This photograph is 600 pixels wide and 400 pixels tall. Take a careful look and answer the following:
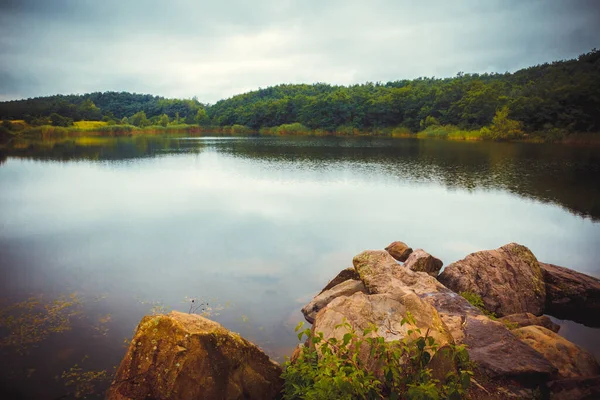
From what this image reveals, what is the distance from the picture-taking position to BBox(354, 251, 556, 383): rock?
20.2ft

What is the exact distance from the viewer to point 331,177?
105ft

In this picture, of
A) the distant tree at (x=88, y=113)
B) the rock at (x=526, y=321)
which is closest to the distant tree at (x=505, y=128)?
the rock at (x=526, y=321)

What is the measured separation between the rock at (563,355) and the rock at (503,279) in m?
2.59

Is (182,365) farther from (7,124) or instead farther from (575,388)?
(7,124)

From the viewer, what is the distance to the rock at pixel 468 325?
6.16 m

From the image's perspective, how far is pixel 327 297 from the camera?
965cm

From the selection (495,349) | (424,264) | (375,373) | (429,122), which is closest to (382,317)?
(375,373)

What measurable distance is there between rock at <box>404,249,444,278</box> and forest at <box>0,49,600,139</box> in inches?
2567

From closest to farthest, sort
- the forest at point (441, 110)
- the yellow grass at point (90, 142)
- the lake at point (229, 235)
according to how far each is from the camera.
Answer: the lake at point (229, 235), the forest at point (441, 110), the yellow grass at point (90, 142)

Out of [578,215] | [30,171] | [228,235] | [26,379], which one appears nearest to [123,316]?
[26,379]

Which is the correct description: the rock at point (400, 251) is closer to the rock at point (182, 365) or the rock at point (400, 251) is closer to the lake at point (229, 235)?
the lake at point (229, 235)

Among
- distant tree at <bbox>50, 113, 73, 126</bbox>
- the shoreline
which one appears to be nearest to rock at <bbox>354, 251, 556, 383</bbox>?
the shoreline

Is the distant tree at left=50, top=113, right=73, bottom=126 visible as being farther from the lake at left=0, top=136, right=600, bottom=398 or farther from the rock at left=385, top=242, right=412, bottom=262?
the rock at left=385, top=242, right=412, bottom=262

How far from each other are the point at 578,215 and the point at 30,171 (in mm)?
42428
